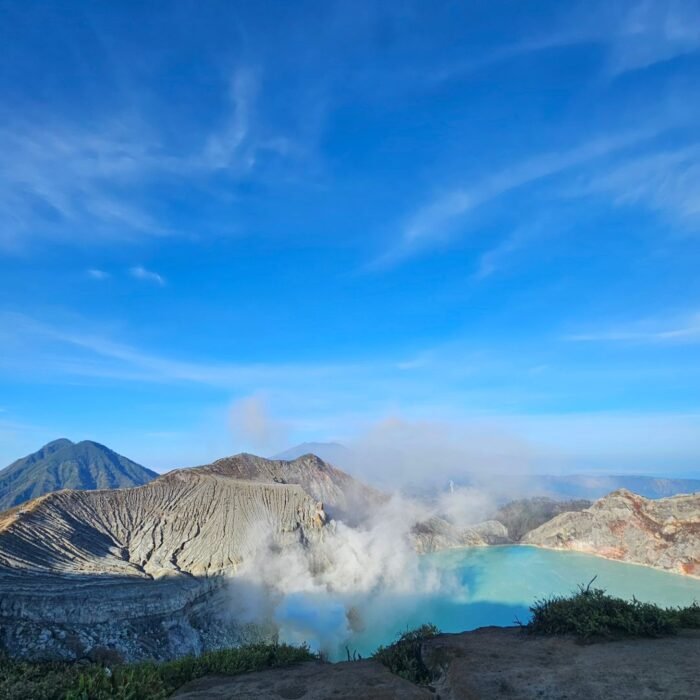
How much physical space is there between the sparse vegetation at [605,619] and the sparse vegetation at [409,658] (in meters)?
3.01

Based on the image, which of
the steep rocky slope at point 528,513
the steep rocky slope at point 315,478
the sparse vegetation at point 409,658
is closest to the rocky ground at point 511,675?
the sparse vegetation at point 409,658

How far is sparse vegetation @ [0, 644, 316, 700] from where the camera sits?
359 inches

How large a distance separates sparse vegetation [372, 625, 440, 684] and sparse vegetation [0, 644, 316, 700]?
2.22 meters

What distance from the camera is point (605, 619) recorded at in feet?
38.5

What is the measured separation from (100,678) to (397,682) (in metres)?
6.20

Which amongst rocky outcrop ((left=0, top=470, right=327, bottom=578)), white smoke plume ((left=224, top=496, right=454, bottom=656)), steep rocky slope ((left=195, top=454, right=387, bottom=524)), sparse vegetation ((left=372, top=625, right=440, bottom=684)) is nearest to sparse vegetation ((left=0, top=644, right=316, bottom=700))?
sparse vegetation ((left=372, top=625, right=440, bottom=684))

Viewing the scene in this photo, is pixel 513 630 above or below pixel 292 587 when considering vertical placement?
above

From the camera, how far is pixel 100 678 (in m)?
9.97

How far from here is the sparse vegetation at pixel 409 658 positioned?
35.9 feet

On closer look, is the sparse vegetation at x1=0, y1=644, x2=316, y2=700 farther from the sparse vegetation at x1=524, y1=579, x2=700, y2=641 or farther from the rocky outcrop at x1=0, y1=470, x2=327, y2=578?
the rocky outcrop at x1=0, y1=470, x2=327, y2=578

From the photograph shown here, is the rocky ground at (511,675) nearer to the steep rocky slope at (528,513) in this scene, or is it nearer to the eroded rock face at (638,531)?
the eroded rock face at (638,531)

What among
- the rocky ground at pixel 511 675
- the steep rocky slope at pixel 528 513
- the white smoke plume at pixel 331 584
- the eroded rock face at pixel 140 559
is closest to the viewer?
the rocky ground at pixel 511 675

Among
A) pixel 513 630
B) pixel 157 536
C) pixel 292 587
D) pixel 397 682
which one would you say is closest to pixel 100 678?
pixel 397 682

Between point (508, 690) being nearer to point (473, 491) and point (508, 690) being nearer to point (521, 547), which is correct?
point (521, 547)
